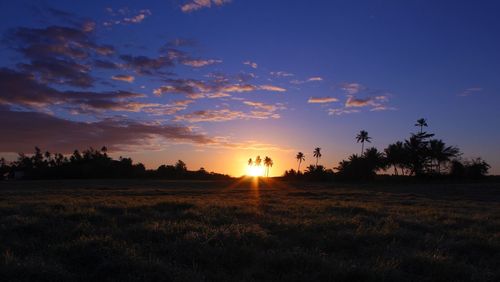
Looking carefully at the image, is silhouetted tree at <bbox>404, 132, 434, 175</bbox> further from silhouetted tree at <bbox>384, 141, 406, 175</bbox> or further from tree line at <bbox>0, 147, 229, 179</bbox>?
tree line at <bbox>0, 147, 229, 179</bbox>

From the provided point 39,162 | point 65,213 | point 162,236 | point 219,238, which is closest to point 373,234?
point 219,238

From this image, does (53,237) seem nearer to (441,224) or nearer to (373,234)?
(373,234)

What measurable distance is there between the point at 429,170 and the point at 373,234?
111 m

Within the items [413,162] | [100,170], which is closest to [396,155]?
[413,162]

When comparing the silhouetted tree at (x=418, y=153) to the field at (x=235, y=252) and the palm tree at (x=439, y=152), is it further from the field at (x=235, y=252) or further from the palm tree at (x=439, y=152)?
the field at (x=235, y=252)

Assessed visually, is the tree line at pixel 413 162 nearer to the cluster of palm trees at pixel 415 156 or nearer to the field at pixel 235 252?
the cluster of palm trees at pixel 415 156

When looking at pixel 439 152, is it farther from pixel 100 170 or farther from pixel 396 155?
pixel 100 170

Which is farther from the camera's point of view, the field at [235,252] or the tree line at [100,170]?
the tree line at [100,170]

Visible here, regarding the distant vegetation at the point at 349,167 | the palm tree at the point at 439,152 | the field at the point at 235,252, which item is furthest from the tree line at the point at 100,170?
the field at the point at 235,252

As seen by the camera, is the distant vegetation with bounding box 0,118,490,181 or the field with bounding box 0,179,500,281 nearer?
the field with bounding box 0,179,500,281

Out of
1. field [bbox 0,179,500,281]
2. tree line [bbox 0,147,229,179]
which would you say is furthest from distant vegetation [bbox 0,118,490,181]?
field [bbox 0,179,500,281]

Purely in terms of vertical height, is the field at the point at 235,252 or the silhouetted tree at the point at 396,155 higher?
the silhouetted tree at the point at 396,155

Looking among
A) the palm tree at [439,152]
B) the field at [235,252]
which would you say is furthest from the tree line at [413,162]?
the field at [235,252]

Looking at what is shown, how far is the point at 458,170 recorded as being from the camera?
11438 cm
